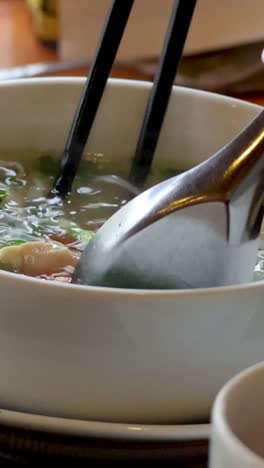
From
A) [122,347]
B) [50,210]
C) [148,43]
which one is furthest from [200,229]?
[148,43]

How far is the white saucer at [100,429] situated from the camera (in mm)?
496

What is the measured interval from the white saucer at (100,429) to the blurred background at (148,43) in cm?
67

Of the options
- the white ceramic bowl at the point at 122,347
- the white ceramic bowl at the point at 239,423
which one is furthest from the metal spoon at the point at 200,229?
the white ceramic bowl at the point at 239,423

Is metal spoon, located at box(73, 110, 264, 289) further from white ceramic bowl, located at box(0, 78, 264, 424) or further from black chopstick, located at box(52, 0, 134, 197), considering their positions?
black chopstick, located at box(52, 0, 134, 197)

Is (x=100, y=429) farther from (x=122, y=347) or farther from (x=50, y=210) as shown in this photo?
(x=50, y=210)

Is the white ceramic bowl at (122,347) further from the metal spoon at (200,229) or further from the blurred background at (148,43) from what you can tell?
the blurred background at (148,43)

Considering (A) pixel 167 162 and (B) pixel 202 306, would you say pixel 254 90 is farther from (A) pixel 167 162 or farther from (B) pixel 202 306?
(B) pixel 202 306

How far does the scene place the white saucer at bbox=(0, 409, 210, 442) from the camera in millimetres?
496

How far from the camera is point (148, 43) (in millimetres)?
1564

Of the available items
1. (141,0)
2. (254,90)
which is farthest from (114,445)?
(141,0)

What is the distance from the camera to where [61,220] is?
2.51 ft

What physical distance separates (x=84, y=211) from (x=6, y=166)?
0.12 metres

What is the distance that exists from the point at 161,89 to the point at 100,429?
41 cm

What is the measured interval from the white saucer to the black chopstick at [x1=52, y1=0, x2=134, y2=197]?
348 mm
